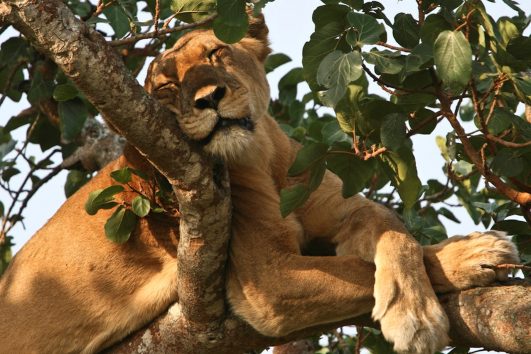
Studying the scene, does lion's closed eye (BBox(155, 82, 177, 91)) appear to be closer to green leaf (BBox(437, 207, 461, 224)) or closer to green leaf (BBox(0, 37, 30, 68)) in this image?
green leaf (BBox(0, 37, 30, 68))

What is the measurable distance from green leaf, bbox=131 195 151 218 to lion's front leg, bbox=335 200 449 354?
113 cm

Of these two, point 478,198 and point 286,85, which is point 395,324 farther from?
point 286,85

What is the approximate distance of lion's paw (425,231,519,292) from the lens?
4.17 m

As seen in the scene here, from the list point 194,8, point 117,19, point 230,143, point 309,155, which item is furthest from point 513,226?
point 117,19

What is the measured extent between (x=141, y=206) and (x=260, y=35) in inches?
69.6

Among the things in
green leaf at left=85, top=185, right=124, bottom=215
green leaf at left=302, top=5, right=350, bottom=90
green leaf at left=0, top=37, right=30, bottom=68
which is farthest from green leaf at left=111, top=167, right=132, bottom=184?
green leaf at left=0, top=37, right=30, bottom=68

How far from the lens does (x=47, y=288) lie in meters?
5.06

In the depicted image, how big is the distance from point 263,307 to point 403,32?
147cm

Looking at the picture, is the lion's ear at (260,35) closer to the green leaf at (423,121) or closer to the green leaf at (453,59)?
the green leaf at (423,121)

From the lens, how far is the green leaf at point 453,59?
11.1 feet

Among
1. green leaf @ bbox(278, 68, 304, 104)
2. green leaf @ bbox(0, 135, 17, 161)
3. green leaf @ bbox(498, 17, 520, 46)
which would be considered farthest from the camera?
green leaf @ bbox(0, 135, 17, 161)

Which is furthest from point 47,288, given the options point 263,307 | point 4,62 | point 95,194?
point 4,62

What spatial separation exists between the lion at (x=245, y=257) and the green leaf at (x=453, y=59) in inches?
43.9

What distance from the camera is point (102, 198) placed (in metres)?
4.23
